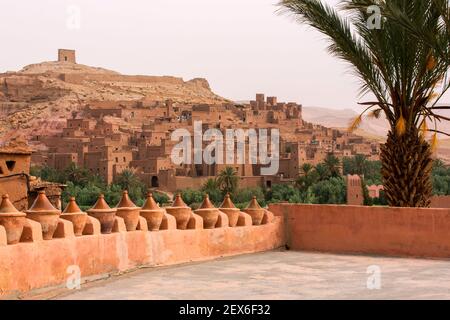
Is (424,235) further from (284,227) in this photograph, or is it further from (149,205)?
(149,205)

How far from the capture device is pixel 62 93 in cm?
11206

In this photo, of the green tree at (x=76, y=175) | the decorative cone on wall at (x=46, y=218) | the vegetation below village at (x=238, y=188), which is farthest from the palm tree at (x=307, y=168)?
the decorative cone on wall at (x=46, y=218)

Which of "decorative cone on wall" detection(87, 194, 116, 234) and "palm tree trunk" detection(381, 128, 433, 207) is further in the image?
"palm tree trunk" detection(381, 128, 433, 207)

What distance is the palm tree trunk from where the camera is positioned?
11273mm

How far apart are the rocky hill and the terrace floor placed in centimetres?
8660

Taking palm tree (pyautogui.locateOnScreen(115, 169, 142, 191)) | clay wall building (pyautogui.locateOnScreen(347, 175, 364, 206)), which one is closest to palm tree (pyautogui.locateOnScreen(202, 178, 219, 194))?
palm tree (pyautogui.locateOnScreen(115, 169, 142, 191))

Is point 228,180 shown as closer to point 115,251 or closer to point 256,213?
point 256,213

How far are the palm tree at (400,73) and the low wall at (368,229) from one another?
83 cm

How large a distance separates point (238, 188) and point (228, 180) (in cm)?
202

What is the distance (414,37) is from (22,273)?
577cm

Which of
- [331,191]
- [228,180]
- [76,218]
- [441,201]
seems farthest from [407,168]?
[228,180]

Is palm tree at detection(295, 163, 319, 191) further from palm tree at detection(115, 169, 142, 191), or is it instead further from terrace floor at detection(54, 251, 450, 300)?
terrace floor at detection(54, 251, 450, 300)

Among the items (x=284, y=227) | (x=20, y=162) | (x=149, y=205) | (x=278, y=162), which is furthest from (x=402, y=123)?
(x=278, y=162)
